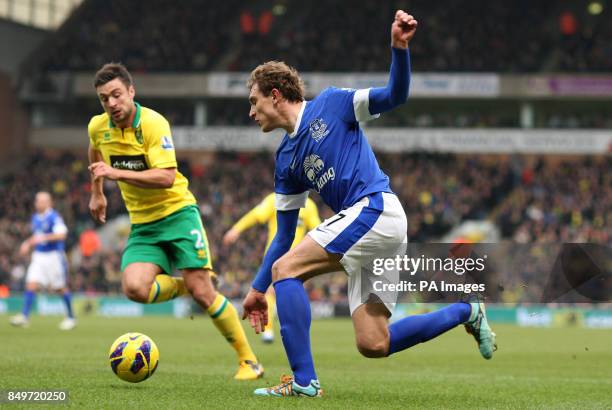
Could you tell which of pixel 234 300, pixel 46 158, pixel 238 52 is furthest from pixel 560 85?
pixel 46 158

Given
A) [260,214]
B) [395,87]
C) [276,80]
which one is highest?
[395,87]

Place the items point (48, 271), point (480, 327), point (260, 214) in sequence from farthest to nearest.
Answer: point (48, 271) → point (260, 214) → point (480, 327)

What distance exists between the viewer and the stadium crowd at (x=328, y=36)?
38.9 meters

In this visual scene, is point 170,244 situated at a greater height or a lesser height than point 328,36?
greater

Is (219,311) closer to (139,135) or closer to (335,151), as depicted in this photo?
(139,135)

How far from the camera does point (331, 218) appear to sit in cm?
641

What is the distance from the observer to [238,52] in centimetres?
4103

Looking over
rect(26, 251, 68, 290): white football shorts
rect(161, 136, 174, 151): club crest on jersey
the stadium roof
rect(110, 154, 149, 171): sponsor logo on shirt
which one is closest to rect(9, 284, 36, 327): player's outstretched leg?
rect(26, 251, 68, 290): white football shorts

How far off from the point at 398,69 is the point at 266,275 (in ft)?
5.84

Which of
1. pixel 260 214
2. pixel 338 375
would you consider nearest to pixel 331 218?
pixel 338 375

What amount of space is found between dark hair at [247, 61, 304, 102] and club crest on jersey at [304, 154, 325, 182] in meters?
0.42

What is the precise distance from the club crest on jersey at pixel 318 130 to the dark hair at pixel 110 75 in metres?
2.22

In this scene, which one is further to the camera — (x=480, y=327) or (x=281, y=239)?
(x=480, y=327)

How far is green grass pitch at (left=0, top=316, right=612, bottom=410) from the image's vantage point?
653cm
